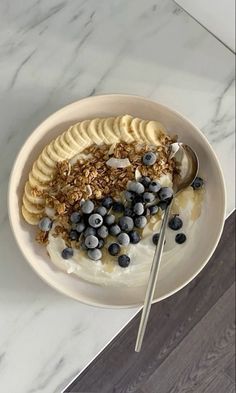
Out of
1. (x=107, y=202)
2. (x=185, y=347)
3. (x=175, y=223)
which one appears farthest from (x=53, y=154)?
(x=185, y=347)

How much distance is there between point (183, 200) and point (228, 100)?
0.24 metres

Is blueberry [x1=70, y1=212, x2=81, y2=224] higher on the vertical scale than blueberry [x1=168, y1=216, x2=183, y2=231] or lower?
lower

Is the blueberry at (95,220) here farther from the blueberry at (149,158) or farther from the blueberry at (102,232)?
the blueberry at (149,158)

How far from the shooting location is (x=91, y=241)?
0.98m

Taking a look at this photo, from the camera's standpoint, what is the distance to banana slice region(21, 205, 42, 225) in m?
1.00

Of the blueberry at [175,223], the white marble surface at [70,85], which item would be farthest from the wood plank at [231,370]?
the blueberry at [175,223]

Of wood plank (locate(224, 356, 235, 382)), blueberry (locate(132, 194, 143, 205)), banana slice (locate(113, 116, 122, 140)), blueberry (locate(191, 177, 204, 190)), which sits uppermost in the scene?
banana slice (locate(113, 116, 122, 140))

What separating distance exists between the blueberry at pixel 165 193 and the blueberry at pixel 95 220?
0.10 m

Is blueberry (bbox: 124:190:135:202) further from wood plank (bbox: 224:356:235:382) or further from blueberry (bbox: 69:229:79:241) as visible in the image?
wood plank (bbox: 224:356:235:382)

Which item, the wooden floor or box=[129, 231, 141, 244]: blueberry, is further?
the wooden floor

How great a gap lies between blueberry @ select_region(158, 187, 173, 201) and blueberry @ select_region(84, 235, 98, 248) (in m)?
0.12

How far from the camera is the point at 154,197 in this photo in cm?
100

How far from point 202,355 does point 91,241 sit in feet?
1.37

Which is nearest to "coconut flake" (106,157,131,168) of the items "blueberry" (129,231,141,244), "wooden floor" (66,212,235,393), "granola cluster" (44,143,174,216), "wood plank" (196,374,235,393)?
"granola cluster" (44,143,174,216)
